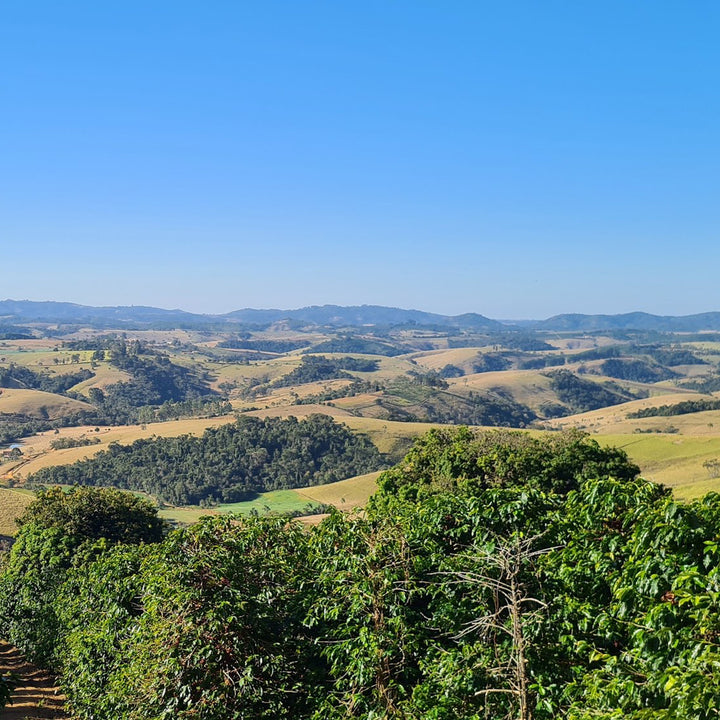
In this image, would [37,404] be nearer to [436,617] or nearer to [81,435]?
[81,435]

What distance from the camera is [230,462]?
125812 mm

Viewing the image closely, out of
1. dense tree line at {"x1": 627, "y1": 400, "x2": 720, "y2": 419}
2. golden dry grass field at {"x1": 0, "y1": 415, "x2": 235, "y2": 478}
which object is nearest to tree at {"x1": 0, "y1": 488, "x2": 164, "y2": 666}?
golden dry grass field at {"x1": 0, "y1": 415, "x2": 235, "y2": 478}

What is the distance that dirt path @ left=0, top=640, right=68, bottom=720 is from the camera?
20.3 m

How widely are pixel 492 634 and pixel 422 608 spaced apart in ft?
6.66

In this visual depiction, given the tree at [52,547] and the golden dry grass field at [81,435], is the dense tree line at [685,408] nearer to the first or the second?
the golden dry grass field at [81,435]

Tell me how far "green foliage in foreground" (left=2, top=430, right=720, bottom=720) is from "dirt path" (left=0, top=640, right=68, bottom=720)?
22.2ft

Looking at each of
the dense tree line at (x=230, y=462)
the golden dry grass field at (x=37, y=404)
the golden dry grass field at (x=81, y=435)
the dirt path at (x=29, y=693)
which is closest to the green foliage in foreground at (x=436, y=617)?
the dirt path at (x=29, y=693)

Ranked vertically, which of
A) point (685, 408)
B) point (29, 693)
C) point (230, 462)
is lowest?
point (230, 462)

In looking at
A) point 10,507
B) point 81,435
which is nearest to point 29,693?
point 10,507

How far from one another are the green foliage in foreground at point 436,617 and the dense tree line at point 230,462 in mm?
106701

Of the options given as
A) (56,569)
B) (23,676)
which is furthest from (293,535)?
(23,676)

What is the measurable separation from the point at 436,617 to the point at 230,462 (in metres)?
119

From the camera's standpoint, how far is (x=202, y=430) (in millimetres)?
139625

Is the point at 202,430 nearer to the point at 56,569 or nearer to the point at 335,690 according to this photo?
the point at 56,569
